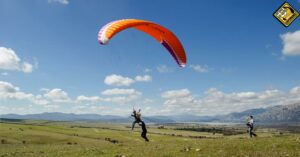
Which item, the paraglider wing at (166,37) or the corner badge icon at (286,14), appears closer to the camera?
the corner badge icon at (286,14)

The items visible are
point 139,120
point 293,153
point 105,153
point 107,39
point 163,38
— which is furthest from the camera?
point 163,38

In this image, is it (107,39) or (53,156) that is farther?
(107,39)

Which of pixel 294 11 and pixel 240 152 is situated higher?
pixel 294 11

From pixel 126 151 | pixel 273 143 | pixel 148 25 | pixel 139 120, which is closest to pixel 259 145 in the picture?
pixel 273 143

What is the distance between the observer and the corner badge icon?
25.3 metres

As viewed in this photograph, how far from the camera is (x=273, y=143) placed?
2639cm

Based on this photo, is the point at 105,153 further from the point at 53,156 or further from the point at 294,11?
the point at 294,11

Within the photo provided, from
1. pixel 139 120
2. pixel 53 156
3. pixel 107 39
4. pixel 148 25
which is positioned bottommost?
pixel 53 156

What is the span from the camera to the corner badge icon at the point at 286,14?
25.3 m

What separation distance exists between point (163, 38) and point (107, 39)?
10634 mm

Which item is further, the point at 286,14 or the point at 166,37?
the point at 166,37

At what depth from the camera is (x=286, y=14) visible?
86.4 ft

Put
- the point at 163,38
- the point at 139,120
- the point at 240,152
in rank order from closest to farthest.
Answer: the point at 240,152 < the point at 139,120 < the point at 163,38

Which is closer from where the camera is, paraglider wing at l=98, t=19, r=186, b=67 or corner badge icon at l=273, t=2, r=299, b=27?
corner badge icon at l=273, t=2, r=299, b=27
